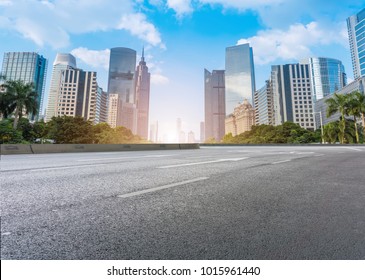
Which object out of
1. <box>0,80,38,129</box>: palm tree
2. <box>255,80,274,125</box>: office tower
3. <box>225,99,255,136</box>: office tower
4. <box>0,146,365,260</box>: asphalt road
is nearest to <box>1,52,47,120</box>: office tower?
<box>0,80,38,129</box>: palm tree

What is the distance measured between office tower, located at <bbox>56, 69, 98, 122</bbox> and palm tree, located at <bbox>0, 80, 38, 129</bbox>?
122345 millimetres

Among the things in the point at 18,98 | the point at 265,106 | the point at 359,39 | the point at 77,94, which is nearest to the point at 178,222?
the point at 18,98

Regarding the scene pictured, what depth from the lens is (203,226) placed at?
74.7 inches

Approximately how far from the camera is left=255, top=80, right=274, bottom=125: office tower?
166m

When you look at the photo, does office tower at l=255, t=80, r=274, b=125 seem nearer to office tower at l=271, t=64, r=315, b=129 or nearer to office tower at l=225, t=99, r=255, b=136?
office tower at l=271, t=64, r=315, b=129

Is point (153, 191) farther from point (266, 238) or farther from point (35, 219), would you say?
point (266, 238)

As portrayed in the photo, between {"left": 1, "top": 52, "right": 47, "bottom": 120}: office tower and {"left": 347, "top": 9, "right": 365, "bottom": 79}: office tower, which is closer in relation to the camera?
{"left": 347, "top": 9, "right": 365, "bottom": 79}: office tower

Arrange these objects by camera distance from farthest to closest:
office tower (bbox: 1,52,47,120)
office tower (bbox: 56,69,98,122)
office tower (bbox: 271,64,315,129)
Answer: office tower (bbox: 1,52,47,120)
office tower (bbox: 271,64,315,129)
office tower (bbox: 56,69,98,122)

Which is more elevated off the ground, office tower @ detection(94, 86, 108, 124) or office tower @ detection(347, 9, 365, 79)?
office tower @ detection(347, 9, 365, 79)

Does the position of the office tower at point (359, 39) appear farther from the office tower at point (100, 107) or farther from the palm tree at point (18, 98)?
the office tower at point (100, 107)
